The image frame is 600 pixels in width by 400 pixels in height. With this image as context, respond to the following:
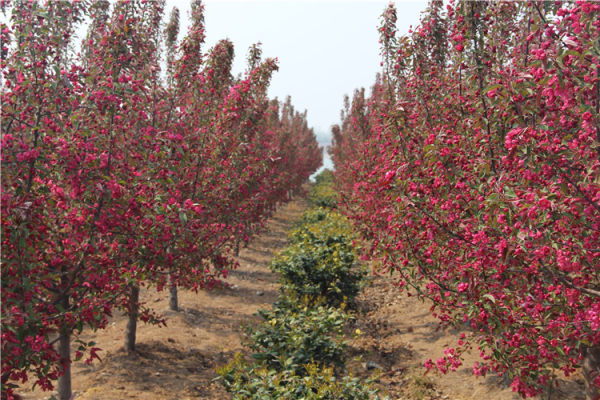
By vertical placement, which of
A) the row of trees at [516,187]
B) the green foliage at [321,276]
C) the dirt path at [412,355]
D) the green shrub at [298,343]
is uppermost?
the row of trees at [516,187]

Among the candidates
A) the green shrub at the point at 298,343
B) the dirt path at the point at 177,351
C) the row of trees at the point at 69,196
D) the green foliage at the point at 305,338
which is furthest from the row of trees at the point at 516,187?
the dirt path at the point at 177,351

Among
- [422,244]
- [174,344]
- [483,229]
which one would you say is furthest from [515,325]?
[174,344]

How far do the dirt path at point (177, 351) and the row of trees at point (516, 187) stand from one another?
3974 millimetres

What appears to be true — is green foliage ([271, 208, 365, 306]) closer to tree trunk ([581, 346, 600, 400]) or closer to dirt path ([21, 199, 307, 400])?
dirt path ([21, 199, 307, 400])

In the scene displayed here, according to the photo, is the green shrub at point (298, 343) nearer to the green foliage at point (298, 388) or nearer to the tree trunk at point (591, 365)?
the green foliage at point (298, 388)

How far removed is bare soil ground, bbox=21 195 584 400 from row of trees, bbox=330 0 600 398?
169 centimetres

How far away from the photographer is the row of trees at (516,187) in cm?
265

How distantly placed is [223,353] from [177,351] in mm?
845

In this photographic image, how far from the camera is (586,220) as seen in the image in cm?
323

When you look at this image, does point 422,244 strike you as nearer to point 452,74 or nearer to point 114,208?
point 452,74

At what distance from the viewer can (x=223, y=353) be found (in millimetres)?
7836

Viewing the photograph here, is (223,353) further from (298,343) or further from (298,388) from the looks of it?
(298,388)

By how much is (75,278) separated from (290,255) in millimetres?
6629

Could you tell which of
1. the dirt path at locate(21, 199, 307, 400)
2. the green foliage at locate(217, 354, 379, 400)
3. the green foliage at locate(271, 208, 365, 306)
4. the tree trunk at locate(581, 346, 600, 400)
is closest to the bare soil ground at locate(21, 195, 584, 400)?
the dirt path at locate(21, 199, 307, 400)
